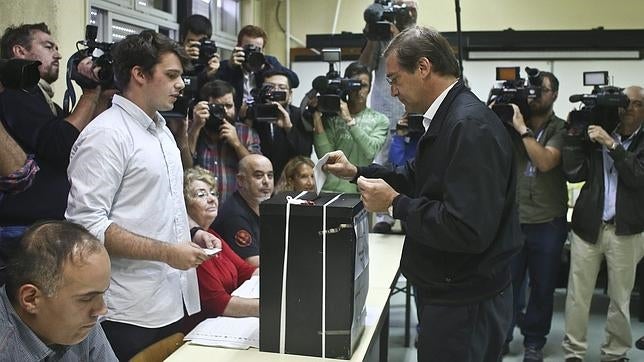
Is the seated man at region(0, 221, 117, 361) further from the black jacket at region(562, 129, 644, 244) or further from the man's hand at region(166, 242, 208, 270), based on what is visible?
the black jacket at region(562, 129, 644, 244)

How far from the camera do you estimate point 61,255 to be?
125cm

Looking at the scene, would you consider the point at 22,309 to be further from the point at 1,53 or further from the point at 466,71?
the point at 466,71

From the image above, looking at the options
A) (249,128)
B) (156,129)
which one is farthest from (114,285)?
→ (249,128)

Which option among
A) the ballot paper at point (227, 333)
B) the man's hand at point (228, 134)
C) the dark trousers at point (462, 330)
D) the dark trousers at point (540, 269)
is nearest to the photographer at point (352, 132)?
the man's hand at point (228, 134)

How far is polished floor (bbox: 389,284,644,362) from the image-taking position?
3.65 metres

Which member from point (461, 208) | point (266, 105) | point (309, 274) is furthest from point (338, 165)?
point (266, 105)

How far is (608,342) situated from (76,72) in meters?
2.97

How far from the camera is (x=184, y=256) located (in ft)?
5.66

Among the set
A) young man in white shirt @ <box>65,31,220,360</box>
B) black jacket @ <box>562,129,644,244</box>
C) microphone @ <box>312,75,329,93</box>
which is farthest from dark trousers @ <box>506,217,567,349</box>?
young man in white shirt @ <box>65,31,220,360</box>

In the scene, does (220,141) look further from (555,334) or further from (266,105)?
(555,334)

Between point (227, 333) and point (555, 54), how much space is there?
518 cm

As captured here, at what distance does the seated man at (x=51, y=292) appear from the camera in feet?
4.03

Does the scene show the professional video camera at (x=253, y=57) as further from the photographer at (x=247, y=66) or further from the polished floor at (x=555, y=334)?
the polished floor at (x=555, y=334)

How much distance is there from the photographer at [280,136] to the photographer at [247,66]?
0.08 metres
